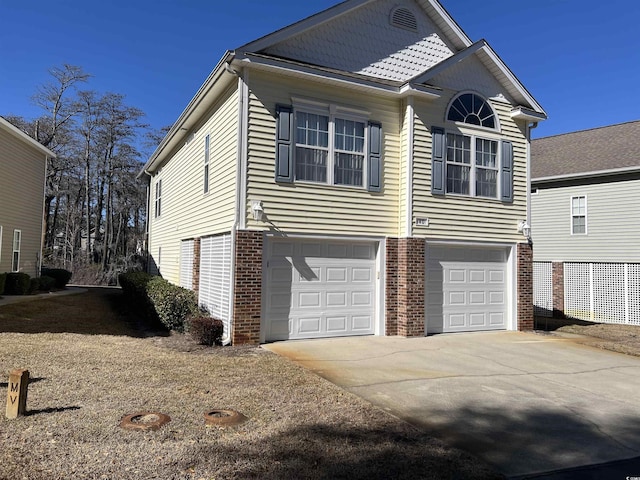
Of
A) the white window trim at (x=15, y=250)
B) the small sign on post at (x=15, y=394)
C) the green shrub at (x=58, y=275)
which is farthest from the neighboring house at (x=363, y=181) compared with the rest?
the green shrub at (x=58, y=275)

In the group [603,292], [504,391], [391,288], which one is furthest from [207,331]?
[603,292]

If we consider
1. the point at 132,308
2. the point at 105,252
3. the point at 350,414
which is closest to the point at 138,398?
the point at 350,414

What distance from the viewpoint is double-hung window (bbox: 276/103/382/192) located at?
10266 millimetres

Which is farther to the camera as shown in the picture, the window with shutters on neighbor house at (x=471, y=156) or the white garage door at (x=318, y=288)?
the window with shutters on neighbor house at (x=471, y=156)

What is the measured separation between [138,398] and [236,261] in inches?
158

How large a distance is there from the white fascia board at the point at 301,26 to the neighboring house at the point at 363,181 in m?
0.03

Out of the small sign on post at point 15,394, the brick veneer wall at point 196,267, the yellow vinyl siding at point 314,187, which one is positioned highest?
the yellow vinyl siding at point 314,187

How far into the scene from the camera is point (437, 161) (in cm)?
1176

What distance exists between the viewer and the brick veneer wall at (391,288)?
36.8 ft

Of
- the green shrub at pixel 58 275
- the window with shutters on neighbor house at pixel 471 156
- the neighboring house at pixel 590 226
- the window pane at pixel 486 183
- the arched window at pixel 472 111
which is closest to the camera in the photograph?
the window with shutters on neighbor house at pixel 471 156

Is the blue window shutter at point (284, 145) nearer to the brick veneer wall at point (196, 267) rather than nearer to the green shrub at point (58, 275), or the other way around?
the brick veneer wall at point (196, 267)

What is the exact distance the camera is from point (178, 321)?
11.6 m

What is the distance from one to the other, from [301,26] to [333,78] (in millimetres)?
1368

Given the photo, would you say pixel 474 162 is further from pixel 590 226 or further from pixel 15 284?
pixel 15 284
